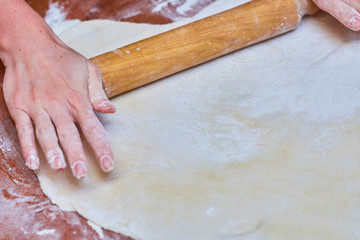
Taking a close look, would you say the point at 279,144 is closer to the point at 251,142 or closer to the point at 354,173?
the point at 251,142

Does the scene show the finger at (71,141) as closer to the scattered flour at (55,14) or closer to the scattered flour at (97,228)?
the scattered flour at (97,228)

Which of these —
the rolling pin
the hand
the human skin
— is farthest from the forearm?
the hand

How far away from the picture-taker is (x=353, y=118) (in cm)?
139

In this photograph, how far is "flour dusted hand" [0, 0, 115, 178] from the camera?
3.88ft

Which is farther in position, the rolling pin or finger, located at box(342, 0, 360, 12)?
finger, located at box(342, 0, 360, 12)

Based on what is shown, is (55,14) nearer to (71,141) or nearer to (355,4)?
(71,141)

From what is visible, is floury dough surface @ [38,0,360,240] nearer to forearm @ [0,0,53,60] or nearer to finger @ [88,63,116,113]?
finger @ [88,63,116,113]

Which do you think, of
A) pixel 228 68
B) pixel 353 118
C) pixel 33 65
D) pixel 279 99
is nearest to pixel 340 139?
pixel 353 118

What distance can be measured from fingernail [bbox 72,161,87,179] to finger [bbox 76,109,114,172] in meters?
0.05

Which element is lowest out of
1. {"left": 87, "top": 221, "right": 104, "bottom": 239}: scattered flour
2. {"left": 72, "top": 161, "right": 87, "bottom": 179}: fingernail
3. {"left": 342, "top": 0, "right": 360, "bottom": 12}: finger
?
{"left": 87, "top": 221, "right": 104, "bottom": 239}: scattered flour

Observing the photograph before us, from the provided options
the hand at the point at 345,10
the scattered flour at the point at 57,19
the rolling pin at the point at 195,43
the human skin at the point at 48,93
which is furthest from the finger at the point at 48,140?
the hand at the point at 345,10

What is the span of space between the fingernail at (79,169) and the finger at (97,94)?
21 cm

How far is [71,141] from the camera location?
1187mm

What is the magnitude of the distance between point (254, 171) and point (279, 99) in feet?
1.05
